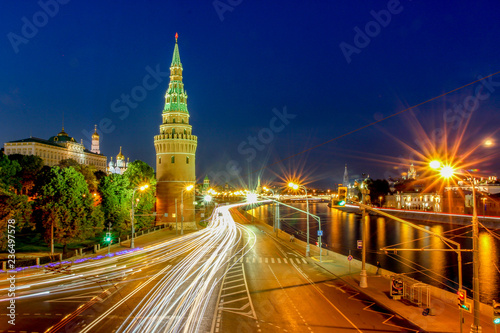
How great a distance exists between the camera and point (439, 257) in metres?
57.1

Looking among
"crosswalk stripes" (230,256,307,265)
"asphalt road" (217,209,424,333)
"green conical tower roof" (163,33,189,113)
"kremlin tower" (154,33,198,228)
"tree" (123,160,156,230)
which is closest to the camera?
"asphalt road" (217,209,424,333)

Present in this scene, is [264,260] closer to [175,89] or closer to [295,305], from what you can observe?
[295,305]

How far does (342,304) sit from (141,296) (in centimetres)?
1174

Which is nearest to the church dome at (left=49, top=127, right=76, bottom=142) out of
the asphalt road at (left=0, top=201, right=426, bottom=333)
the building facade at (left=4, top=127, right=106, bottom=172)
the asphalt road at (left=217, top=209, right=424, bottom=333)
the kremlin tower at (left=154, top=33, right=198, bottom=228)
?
the building facade at (left=4, top=127, right=106, bottom=172)

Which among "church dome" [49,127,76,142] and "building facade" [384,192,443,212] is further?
"church dome" [49,127,76,142]

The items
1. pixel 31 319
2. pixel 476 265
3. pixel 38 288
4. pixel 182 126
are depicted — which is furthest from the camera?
pixel 182 126

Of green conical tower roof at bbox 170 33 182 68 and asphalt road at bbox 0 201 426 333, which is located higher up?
green conical tower roof at bbox 170 33 182 68

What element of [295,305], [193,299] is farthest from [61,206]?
[295,305]

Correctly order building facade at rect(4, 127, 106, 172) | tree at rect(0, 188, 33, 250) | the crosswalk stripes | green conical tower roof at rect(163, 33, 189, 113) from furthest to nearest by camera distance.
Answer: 1. building facade at rect(4, 127, 106, 172)
2. green conical tower roof at rect(163, 33, 189, 113)
3. tree at rect(0, 188, 33, 250)
4. the crosswalk stripes

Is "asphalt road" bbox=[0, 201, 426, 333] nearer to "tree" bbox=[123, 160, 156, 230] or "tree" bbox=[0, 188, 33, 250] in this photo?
"tree" bbox=[0, 188, 33, 250]

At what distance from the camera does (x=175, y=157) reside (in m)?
74.2

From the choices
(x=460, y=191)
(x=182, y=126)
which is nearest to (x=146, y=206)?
(x=182, y=126)

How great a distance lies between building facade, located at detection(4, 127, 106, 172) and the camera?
15000 centimetres

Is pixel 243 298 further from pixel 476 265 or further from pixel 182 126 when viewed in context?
pixel 182 126
